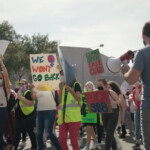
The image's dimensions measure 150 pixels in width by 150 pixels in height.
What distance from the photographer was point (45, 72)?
6.89 meters

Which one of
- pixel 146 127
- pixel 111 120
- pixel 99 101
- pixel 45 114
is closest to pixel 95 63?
pixel 99 101

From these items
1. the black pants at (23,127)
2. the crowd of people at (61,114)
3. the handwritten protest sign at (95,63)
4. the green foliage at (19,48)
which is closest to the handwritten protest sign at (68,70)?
the crowd of people at (61,114)

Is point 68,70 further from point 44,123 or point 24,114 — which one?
point 24,114

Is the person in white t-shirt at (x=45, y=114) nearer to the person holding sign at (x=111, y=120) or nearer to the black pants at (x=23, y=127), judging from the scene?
the black pants at (x=23, y=127)

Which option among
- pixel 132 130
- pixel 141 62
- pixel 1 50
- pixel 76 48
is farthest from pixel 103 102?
pixel 76 48

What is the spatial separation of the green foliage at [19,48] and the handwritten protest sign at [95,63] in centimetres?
3524

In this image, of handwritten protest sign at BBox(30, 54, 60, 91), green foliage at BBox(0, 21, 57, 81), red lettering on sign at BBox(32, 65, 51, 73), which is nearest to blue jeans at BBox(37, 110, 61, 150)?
handwritten protest sign at BBox(30, 54, 60, 91)

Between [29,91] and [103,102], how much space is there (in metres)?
2.63

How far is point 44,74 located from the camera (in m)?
6.86

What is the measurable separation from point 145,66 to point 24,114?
15.2ft

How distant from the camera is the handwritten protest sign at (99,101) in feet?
15.8

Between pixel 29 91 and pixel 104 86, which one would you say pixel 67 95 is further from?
pixel 29 91

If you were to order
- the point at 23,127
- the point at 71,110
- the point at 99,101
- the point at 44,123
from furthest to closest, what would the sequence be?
1. the point at 23,127
2. the point at 44,123
3. the point at 71,110
4. the point at 99,101

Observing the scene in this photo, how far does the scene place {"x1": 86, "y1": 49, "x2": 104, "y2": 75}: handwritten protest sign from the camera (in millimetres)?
5326
